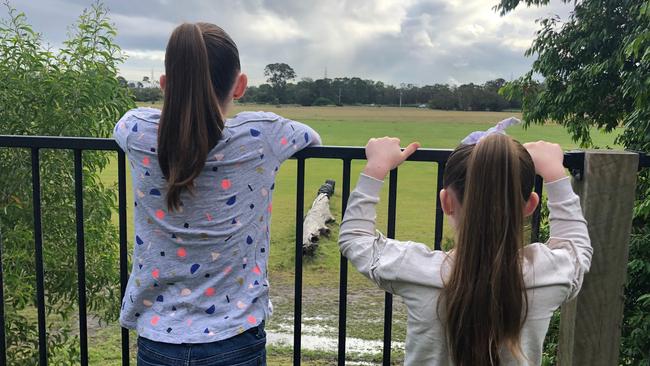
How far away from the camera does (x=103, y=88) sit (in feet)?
14.1

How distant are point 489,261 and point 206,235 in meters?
0.70

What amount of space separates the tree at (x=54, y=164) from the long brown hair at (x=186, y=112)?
303cm

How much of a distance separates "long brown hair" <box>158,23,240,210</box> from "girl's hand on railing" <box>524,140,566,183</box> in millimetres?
837

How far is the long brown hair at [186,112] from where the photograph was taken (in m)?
1.40

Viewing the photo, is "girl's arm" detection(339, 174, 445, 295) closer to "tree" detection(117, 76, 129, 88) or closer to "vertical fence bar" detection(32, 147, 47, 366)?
"vertical fence bar" detection(32, 147, 47, 366)

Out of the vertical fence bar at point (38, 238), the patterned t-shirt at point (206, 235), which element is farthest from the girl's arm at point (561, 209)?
the vertical fence bar at point (38, 238)

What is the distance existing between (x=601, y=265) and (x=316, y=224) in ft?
44.1

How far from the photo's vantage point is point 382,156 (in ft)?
5.16

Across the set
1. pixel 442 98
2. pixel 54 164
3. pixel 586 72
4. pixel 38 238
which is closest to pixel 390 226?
pixel 38 238

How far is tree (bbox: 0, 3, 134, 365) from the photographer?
4.02 m

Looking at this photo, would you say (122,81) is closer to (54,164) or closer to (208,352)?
(54,164)

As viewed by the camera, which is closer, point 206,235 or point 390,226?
point 206,235

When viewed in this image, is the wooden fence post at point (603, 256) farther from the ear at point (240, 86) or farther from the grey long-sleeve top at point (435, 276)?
the ear at point (240, 86)

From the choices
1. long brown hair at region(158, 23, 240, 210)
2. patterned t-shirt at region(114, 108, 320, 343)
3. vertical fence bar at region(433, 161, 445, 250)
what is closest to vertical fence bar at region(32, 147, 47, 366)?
patterned t-shirt at region(114, 108, 320, 343)
